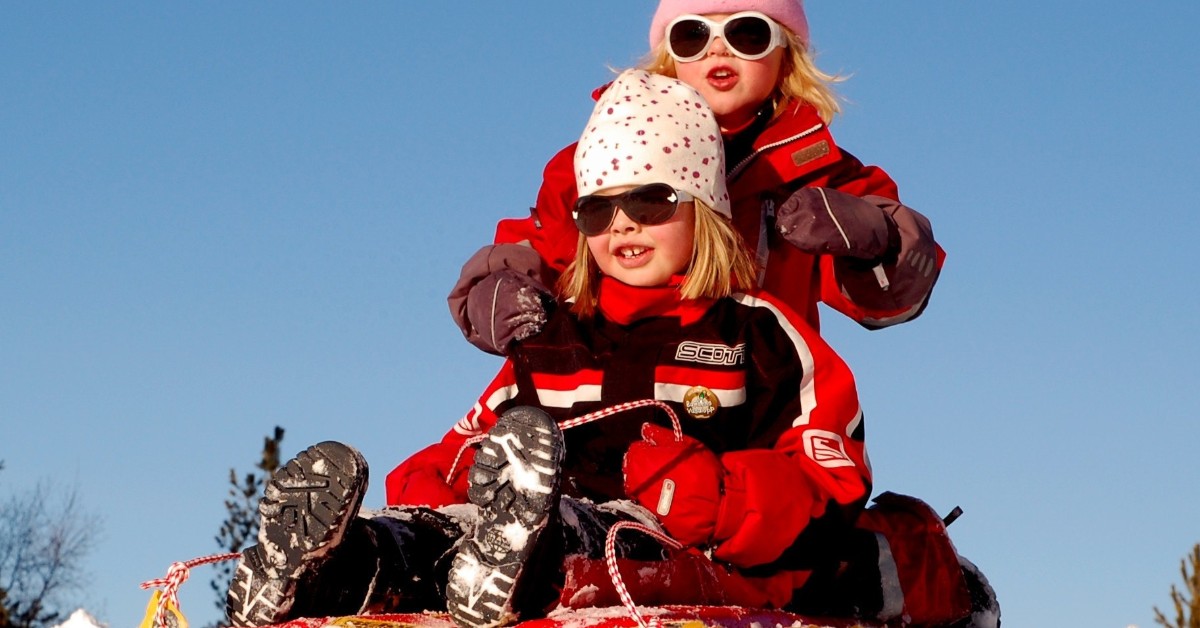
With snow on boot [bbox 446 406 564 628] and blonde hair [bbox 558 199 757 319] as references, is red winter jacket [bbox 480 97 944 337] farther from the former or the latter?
snow on boot [bbox 446 406 564 628]

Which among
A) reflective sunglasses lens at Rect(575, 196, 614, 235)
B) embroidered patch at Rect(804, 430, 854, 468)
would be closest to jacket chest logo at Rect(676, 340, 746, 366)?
embroidered patch at Rect(804, 430, 854, 468)

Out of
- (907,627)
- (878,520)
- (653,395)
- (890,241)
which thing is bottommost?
(907,627)

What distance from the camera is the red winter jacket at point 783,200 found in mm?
5109

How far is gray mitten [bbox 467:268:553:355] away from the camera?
4.74 metres

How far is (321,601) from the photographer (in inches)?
146

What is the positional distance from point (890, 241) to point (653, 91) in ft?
2.70

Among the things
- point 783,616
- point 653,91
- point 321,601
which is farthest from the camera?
point 653,91

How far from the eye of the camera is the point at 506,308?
15.8 ft

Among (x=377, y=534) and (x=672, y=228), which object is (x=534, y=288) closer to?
(x=672, y=228)

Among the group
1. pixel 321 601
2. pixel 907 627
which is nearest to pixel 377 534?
pixel 321 601

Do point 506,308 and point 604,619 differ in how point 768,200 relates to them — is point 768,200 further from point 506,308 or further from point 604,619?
point 604,619

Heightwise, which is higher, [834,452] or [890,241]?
[890,241]

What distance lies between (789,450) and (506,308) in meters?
1.01

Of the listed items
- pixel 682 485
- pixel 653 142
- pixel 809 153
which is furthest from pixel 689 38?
pixel 682 485
